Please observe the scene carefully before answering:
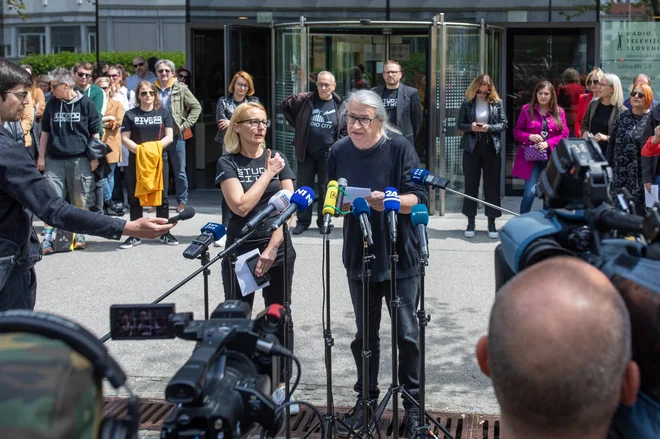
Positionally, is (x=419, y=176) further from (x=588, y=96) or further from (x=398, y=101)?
(x=588, y=96)

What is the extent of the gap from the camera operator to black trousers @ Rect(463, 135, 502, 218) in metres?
A: 8.54

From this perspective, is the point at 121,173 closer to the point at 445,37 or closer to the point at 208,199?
the point at 208,199

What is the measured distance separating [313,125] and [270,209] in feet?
20.1

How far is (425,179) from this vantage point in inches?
190

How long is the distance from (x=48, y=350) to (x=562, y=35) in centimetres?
1205

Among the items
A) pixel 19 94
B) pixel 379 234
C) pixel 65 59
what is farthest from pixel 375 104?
pixel 65 59

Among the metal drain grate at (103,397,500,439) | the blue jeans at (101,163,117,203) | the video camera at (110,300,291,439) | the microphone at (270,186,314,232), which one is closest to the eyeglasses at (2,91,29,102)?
the microphone at (270,186,314,232)

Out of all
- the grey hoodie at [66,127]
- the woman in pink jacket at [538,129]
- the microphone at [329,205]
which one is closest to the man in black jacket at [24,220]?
the microphone at [329,205]

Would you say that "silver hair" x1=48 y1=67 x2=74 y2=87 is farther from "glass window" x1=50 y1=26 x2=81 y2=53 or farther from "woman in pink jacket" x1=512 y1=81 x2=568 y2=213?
"glass window" x1=50 y1=26 x2=81 y2=53

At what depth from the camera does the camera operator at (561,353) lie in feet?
5.90

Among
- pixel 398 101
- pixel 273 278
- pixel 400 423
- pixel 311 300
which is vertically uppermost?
pixel 398 101

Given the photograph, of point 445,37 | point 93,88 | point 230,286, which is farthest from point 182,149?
point 230,286

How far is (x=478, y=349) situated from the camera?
205cm

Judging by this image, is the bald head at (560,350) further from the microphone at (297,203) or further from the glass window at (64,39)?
the glass window at (64,39)
